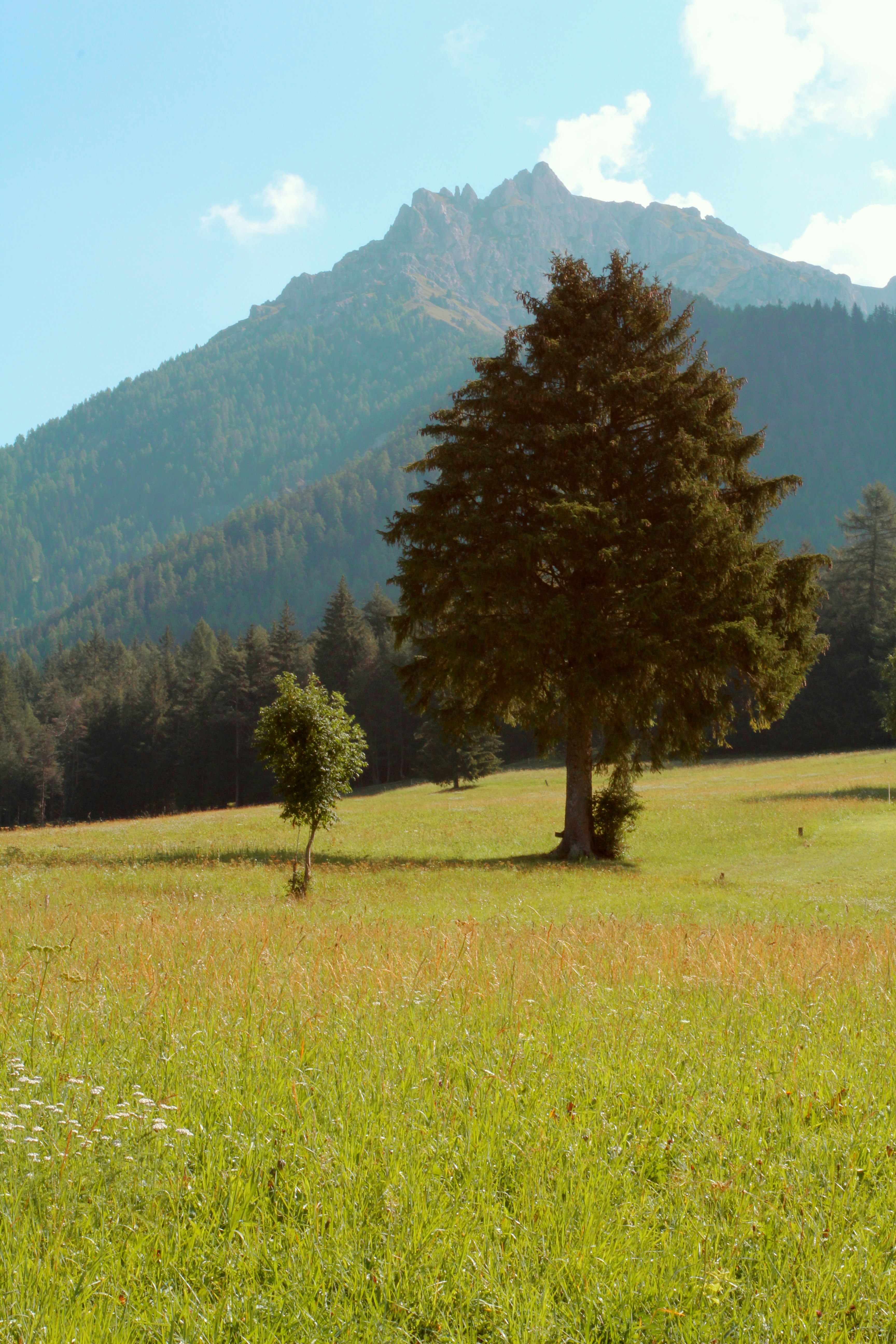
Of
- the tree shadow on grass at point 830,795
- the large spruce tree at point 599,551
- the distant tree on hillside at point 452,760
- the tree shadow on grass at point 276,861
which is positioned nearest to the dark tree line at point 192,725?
the distant tree on hillside at point 452,760

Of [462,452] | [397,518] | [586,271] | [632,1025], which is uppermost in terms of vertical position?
[586,271]

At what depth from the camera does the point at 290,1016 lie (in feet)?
16.5

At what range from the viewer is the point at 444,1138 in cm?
354

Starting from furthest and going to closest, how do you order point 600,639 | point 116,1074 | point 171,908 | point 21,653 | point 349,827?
point 21,653 < point 349,827 < point 600,639 < point 171,908 < point 116,1074

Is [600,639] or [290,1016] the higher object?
[600,639]

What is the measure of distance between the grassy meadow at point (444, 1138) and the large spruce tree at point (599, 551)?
13192mm

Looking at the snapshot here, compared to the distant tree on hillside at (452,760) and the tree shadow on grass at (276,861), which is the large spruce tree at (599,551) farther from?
the distant tree on hillside at (452,760)

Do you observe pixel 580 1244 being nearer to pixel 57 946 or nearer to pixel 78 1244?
pixel 78 1244

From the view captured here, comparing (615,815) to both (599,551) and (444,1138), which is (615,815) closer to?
(599,551)

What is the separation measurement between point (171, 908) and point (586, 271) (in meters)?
21.7

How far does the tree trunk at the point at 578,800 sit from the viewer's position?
76.2 feet

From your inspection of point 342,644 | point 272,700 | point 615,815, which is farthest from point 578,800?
point 342,644

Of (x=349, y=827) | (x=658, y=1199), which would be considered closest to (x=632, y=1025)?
(x=658, y=1199)

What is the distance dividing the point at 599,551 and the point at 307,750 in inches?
355
